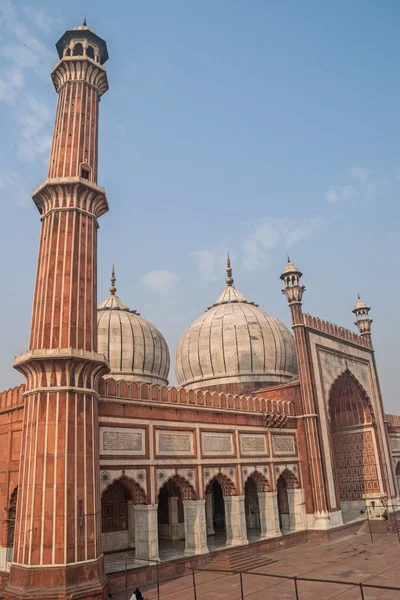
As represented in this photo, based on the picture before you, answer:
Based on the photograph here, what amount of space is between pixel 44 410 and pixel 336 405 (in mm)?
18636

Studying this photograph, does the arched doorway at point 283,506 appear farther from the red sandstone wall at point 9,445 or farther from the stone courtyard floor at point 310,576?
the red sandstone wall at point 9,445

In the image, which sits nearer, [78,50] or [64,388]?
[64,388]

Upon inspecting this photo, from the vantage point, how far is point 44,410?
12008mm

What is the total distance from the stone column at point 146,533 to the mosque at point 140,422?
4 centimetres

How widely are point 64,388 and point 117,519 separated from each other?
765 centimetres

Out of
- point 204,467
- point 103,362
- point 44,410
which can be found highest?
point 103,362

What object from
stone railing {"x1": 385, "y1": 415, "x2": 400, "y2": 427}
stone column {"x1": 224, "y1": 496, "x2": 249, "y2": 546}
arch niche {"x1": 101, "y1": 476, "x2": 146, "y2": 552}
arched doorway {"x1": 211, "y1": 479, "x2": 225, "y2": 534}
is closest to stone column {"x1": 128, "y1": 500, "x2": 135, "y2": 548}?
arch niche {"x1": 101, "y1": 476, "x2": 146, "y2": 552}

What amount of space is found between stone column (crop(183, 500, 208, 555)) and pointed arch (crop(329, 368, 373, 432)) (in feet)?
37.8

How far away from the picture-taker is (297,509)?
64.1 feet

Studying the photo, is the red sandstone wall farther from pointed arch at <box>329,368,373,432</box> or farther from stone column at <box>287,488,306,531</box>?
pointed arch at <box>329,368,373,432</box>

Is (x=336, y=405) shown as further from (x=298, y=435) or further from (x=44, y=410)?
(x=44, y=410)

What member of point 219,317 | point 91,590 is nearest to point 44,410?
point 91,590

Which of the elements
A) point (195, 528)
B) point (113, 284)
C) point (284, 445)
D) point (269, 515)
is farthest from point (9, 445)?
point (113, 284)

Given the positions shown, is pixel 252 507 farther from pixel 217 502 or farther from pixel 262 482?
pixel 262 482
